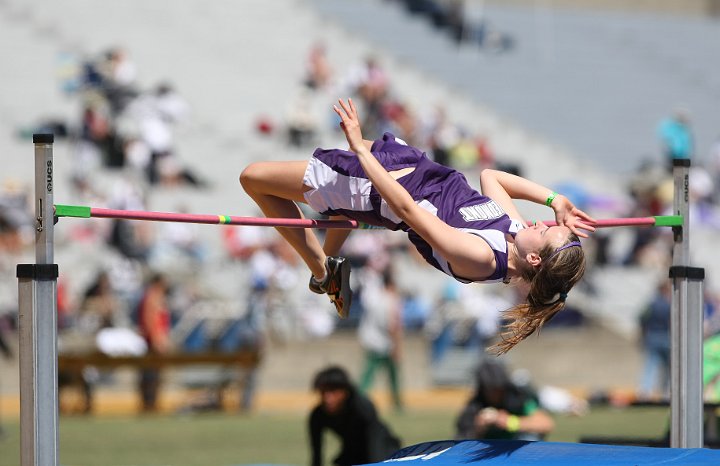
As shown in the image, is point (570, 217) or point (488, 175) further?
point (488, 175)

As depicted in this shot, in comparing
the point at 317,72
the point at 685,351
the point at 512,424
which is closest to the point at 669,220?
the point at 685,351

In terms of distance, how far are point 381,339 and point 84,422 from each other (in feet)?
9.95

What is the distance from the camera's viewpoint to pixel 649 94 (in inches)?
946

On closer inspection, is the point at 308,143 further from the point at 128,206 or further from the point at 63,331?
the point at 63,331

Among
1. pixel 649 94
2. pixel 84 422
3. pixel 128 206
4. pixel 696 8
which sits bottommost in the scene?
pixel 84 422

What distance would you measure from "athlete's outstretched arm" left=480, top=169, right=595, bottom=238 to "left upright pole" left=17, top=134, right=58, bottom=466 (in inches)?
78.2

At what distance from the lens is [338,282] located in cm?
624

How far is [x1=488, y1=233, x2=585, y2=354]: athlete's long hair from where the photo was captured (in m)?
5.22

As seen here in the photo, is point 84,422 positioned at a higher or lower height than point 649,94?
lower

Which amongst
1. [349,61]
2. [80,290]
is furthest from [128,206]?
[349,61]

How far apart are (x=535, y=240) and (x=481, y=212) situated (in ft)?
1.03

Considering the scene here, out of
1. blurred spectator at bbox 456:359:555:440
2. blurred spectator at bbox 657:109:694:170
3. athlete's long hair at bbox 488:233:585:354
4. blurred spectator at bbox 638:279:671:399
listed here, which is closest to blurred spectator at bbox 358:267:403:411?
blurred spectator at bbox 638:279:671:399

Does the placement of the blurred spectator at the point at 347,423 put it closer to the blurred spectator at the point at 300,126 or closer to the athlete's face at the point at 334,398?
the athlete's face at the point at 334,398

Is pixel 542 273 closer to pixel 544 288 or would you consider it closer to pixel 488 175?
pixel 544 288
